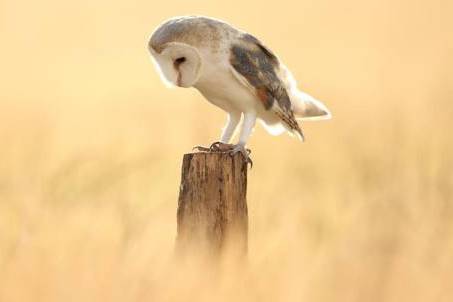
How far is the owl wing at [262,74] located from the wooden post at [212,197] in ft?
1.95

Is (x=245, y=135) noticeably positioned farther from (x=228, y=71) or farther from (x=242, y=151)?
(x=228, y=71)

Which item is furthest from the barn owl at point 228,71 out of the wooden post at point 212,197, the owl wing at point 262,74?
the wooden post at point 212,197

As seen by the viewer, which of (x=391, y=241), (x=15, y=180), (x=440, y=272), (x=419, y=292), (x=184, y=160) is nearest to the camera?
(x=419, y=292)

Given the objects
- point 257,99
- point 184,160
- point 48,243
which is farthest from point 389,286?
point 257,99

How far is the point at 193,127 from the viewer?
11.0ft

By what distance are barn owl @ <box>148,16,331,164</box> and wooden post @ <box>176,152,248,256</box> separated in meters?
0.30

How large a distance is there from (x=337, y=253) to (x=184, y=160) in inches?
82.4

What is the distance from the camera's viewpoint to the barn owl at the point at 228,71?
11.7ft

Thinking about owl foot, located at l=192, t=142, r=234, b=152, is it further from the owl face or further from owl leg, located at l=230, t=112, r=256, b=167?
the owl face

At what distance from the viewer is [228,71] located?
3.74m

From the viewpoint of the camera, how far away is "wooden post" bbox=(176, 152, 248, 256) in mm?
3002

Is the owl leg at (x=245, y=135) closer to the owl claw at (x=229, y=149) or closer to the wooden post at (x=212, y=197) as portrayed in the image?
the owl claw at (x=229, y=149)

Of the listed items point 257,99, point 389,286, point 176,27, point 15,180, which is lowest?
point 389,286

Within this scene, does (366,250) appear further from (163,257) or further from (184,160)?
(184,160)
